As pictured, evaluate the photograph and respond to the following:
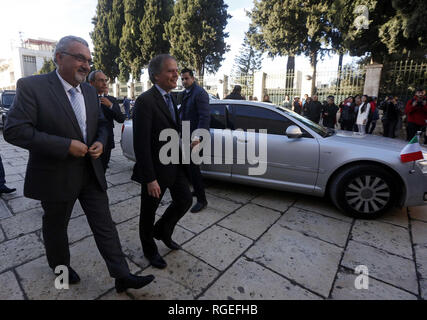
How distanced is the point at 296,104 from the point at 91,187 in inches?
439

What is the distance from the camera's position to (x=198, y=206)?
3252 mm

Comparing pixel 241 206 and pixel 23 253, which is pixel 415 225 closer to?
pixel 241 206

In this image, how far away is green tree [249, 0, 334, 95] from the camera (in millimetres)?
16328

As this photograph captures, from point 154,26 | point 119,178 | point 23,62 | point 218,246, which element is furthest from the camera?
point 23,62

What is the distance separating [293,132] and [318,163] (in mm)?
506

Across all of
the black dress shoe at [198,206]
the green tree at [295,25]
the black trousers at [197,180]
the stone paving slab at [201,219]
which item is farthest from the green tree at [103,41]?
the stone paving slab at [201,219]

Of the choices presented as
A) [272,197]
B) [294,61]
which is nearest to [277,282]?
[272,197]

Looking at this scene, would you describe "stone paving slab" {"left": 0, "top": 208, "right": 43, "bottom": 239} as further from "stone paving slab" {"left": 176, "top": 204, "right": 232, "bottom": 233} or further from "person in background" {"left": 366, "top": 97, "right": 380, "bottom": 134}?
"person in background" {"left": 366, "top": 97, "right": 380, "bottom": 134}

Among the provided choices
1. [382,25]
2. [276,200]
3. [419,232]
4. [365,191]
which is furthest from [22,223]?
[382,25]

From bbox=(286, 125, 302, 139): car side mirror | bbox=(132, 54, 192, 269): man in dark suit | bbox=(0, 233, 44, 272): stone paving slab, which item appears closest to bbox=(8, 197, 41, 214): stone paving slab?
bbox=(0, 233, 44, 272): stone paving slab

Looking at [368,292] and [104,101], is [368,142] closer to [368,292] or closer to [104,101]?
[368,292]

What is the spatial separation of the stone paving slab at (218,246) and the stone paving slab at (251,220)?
119 mm

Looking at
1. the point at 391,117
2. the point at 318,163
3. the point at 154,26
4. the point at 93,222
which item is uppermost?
the point at 154,26

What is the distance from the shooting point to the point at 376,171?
116 inches
